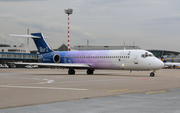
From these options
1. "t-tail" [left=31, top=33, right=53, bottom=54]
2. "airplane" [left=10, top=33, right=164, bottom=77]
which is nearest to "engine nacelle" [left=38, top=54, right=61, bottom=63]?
"airplane" [left=10, top=33, right=164, bottom=77]

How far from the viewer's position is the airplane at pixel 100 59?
3432 centimetres

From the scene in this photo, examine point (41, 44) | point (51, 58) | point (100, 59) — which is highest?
point (41, 44)

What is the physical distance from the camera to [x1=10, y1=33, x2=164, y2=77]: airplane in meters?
34.3

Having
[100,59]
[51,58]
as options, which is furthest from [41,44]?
[100,59]

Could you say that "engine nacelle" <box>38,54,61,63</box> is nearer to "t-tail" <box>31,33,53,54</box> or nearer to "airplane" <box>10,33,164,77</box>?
"airplane" <box>10,33,164,77</box>

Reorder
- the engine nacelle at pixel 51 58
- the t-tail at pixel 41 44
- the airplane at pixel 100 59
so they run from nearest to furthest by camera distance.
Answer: the airplane at pixel 100 59, the engine nacelle at pixel 51 58, the t-tail at pixel 41 44

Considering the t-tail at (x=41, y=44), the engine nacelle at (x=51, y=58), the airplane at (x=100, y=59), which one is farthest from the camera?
the t-tail at (x=41, y=44)

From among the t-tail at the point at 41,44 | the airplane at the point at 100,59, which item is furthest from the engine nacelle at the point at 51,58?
the t-tail at the point at 41,44

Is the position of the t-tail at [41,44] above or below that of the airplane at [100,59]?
above

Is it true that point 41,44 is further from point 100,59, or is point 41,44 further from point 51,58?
point 100,59

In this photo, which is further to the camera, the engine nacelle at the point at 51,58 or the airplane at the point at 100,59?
the engine nacelle at the point at 51,58

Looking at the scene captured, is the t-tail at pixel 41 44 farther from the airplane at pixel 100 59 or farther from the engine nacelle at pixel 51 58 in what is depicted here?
the engine nacelle at pixel 51 58

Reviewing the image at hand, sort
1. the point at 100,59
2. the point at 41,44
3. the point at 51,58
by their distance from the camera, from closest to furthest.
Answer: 1. the point at 100,59
2. the point at 51,58
3. the point at 41,44

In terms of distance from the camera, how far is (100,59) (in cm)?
3844
